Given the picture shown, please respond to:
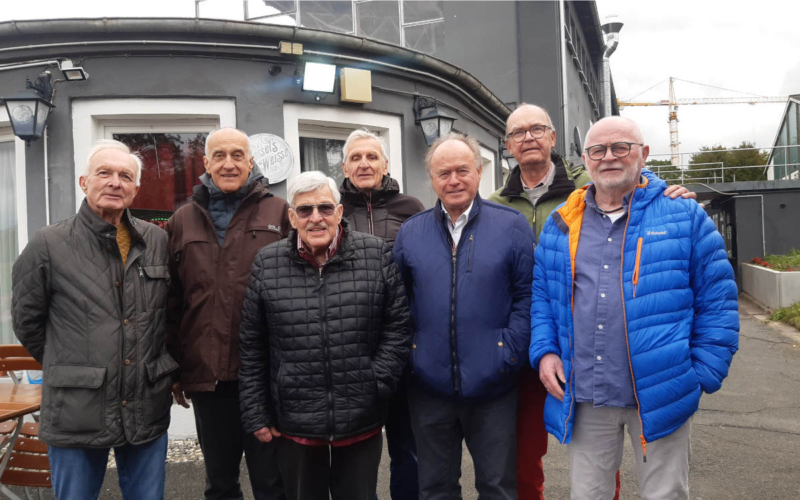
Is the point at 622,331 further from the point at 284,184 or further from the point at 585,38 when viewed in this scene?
the point at 585,38

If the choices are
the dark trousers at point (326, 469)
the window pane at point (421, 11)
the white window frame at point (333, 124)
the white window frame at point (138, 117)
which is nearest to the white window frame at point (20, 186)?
the white window frame at point (138, 117)

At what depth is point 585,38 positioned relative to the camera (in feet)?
64.9

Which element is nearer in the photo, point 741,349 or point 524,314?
point 524,314

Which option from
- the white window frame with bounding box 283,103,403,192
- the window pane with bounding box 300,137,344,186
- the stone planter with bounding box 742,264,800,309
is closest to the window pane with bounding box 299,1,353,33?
the white window frame with bounding box 283,103,403,192

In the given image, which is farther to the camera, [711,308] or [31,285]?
[31,285]

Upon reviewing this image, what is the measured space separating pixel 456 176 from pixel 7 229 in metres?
4.71

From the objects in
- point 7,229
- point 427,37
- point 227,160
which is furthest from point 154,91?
point 427,37

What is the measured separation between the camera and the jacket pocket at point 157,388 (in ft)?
8.32

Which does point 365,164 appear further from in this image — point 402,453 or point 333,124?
point 333,124

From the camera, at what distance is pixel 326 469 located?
2645 millimetres

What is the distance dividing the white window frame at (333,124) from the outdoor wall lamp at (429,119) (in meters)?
0.25

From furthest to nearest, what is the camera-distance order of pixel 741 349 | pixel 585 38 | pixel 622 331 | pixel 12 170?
1. pixel 585 38
2. pixel 741 349
3. pixel 12 170
4. pixel 622 331

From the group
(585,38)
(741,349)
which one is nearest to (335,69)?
(741,349)

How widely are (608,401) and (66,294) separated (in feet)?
7.60
